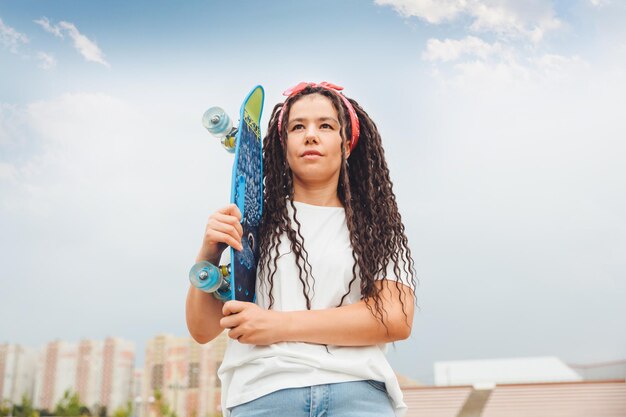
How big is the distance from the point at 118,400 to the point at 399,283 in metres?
23.5

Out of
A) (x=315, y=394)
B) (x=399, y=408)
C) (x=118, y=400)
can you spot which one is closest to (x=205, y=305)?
(x=315, y=394)

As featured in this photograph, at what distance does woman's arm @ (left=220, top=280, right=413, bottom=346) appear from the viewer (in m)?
0.79

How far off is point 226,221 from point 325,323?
7.7 inches

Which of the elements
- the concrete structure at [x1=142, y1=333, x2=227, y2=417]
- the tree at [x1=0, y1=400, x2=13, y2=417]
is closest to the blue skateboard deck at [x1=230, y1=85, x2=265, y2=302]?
the concrete structure at [x1=142, y1=333, x2=227, y2=417]

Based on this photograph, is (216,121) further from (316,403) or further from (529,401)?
(529,401)

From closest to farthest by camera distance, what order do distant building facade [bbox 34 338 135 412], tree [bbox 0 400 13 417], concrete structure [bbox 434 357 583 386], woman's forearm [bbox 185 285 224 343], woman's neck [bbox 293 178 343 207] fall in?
woman's forearm [bbox 185 285 224 343] < woman's neck [bbox 293 178 343 207] < concrete structure [bbox 434 357 583 386] < distant building facade [bbox 34 338 135 412] < tree [bbox 0 400 13 417]

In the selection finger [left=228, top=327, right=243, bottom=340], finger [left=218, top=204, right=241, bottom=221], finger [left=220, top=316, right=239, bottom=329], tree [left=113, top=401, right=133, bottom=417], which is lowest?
tree [left=113, top=401, right=133, bottom=417]

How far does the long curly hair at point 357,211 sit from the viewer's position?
0.90 m

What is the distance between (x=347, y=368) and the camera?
81 centimetres

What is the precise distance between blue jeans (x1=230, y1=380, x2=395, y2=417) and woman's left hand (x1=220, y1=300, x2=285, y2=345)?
0.08m

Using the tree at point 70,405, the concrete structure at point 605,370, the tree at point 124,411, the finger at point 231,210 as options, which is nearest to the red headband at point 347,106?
the finger at point 231,210

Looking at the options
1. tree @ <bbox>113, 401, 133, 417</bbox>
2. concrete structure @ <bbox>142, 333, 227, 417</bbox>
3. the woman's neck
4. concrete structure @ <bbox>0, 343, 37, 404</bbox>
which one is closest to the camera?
the woman's neck

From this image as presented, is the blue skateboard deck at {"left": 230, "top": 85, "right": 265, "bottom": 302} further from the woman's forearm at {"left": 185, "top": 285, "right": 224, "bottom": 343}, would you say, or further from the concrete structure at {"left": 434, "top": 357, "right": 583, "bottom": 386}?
the concrete structure at {"left": 434, "top": 357, "right": 583, "bottom": 386}

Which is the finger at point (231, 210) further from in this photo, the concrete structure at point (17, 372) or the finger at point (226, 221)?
the concrete structure at point (17, 372)
